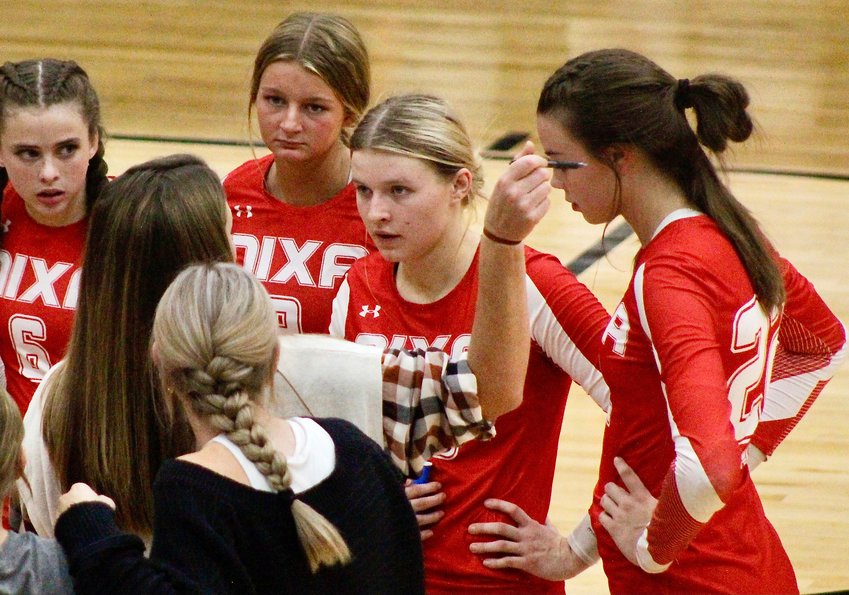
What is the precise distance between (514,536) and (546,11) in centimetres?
685

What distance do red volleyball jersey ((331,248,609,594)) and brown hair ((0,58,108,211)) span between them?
2.49 feet

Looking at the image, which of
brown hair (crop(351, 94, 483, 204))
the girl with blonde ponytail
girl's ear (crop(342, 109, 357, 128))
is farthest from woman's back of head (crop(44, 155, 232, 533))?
girl's ear (crop(342, 109, 357, 128))

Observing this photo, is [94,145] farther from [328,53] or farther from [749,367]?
[749,367]

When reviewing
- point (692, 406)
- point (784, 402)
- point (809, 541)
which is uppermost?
point (692, 406)

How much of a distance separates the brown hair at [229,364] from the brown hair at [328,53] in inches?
43.6

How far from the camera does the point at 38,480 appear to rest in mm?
1620

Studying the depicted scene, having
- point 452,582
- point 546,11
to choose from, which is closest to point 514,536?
point 452,582

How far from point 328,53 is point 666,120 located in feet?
2.88

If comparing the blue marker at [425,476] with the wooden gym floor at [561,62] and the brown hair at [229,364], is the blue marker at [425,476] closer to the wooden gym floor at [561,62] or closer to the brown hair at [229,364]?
the brown hair at [229,364]

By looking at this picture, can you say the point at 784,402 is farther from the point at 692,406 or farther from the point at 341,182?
the point at 341,182

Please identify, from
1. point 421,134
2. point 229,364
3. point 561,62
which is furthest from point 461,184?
point 561,62

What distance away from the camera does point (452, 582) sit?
203 cm

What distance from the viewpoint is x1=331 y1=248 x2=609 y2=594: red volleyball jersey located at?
1.99m

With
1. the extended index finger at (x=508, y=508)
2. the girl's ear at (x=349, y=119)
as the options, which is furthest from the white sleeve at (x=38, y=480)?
the girl's ear at (x=349, y=119)
